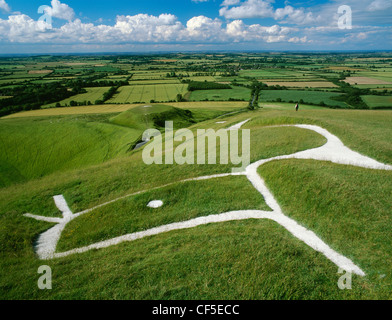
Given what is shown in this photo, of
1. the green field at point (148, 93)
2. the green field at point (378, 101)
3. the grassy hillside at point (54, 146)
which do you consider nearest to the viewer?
the grassy hillside at point (54, 146)

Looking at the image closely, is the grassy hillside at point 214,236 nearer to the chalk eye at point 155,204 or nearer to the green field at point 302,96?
the chalk eye at point 155,204

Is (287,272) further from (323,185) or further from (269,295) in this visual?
(323,185)

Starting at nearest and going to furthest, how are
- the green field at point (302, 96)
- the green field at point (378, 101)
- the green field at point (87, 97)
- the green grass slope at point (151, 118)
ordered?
the green grass slope at point (151, 118) → the green field at point (378, 101) → the green field at point (302, 96) → the green field at point (87, 97)

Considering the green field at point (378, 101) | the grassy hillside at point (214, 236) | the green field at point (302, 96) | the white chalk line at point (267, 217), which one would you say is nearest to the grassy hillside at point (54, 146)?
the grassy hillside at point (214, 236)

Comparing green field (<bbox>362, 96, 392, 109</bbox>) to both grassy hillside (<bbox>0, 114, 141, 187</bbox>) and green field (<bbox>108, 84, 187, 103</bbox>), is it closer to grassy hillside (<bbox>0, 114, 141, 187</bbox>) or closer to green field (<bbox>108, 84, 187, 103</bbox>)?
green field (<bbox>108, 84, 187, 103</bbox>)

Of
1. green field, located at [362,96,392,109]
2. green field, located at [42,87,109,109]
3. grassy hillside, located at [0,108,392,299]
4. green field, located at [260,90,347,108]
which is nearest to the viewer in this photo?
grassy hillside, located at [0,108,392,299]

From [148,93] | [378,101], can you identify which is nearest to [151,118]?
[148,93]

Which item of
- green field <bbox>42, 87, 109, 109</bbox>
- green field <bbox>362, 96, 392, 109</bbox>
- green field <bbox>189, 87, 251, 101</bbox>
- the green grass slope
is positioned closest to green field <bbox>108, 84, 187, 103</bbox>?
green field <bbox>42, 87, 109, 109</bbox>
